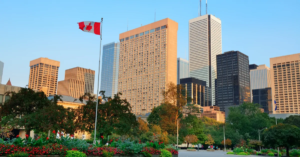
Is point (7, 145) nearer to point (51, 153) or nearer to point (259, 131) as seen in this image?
point (51, 153)

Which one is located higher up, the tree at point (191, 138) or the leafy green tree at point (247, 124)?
the leafy green tree at point (247, 124)

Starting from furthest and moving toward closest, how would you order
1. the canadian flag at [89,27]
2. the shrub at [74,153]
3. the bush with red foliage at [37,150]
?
1. the canadian flag at [89,27]
2. the shrub at [74,153]
3. the bush with red foliage at [37,150]

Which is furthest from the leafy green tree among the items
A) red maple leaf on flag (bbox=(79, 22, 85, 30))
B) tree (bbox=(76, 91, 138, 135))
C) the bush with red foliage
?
the bush with red foliage

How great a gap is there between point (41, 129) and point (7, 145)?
71.4 ft

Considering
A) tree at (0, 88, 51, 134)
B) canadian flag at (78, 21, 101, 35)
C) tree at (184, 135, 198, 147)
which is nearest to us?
canadian flag at (78, 21, 101, 35)

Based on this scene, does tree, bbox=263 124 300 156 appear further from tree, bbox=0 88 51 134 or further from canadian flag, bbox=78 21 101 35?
tree, bbox=0 88 51 134

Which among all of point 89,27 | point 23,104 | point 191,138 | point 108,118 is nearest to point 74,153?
point 89,27

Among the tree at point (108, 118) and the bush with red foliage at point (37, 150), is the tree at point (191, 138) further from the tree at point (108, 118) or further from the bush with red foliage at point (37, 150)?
the bush with red foliage at point (37, 150)

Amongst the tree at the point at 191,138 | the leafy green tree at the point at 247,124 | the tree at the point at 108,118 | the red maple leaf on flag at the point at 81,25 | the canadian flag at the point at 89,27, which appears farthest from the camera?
the leafy green tree at the point at 247,124

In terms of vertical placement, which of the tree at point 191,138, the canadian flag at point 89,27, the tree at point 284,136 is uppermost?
the canadian flag at point 89,27

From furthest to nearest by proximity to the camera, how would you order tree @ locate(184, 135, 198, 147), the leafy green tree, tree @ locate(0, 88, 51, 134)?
the leafy green tree, tree @ locate(184, 135, 198, 147), tree @ locate(0, 88, 51, 134)

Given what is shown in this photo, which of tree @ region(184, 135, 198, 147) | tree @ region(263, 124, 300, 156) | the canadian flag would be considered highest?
the canadian flag

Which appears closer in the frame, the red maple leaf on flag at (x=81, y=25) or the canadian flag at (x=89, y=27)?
the red maple leaf on flag at (x=81, y=25)

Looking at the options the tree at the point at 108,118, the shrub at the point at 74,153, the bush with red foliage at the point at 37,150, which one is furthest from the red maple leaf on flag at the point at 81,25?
the shrub at the point at 74,153
